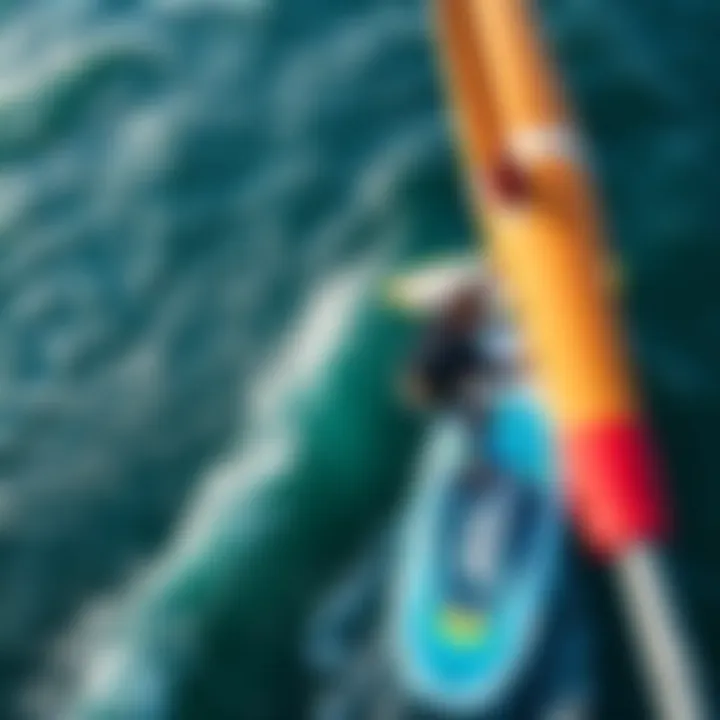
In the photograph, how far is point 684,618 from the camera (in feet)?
21.9

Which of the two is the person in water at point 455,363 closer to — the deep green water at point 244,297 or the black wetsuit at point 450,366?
the black wetsuit at point 450,366

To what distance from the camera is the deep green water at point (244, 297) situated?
7.14 m

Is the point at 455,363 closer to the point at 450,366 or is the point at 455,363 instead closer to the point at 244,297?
the point at 450,366

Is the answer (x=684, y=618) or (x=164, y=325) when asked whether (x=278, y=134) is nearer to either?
(x=164, y=325)

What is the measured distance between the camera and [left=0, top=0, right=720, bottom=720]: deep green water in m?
7.14

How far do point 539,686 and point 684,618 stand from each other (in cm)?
62

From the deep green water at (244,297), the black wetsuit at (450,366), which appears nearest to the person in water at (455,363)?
the black wetsuit at (450,366)

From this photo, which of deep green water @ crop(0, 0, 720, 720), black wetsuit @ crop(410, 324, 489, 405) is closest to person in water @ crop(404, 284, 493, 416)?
black wetsuit @ crop(410, 324, 489, 405)

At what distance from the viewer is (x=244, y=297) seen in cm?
840

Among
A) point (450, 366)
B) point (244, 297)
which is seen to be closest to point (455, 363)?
point (450, 366)

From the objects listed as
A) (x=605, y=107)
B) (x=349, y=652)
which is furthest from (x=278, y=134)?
(x=349, y=652)

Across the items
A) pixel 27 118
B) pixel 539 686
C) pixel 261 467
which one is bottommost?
pixel 539 686

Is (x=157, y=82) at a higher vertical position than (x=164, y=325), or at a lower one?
higher

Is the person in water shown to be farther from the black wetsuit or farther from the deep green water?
the deep green water
